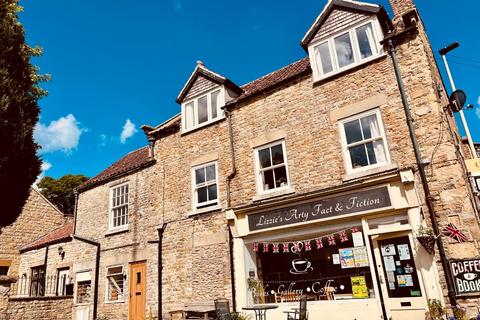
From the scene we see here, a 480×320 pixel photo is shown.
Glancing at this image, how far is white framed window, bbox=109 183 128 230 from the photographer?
15.9m

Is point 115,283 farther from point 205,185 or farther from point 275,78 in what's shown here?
point 275,78

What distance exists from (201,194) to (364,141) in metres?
6.37

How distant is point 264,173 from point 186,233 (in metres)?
3.88

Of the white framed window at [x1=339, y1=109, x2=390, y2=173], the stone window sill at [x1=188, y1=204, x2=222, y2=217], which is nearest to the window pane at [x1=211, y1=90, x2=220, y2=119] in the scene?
the stone window sill at [x1=188, y1=204, x2=222, y2=217]

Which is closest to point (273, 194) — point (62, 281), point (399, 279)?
point (399, 279)

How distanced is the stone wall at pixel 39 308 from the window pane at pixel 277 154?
1011cm

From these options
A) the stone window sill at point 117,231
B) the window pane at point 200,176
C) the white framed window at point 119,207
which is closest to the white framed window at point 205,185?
the window pane at point 200,176

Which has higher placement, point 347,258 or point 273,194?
point 273,194

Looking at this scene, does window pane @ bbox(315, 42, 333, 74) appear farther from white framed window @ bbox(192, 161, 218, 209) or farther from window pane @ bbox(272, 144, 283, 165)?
white framed window @ bbox(192, 161, 218, 209)

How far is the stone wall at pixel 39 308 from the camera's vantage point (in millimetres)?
12914

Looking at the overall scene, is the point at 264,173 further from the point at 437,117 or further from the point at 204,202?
the point at 437,117

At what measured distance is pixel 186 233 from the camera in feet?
43.7

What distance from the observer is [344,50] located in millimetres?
11312

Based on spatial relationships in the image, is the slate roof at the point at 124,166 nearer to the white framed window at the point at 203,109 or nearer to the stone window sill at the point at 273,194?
the white framed window at the point at 203,109
